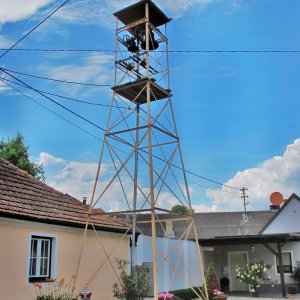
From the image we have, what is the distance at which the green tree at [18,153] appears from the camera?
2914 cm

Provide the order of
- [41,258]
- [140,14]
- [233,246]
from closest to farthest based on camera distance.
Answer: [41,258] → [140,14] → [233,246]

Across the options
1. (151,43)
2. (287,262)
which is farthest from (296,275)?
(151,43)

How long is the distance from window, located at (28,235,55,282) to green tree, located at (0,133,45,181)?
18.4m

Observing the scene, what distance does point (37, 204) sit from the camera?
1184 centimetres

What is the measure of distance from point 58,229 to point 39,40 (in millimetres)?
5525

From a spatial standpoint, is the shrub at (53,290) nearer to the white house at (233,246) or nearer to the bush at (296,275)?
the white house at (233,246)

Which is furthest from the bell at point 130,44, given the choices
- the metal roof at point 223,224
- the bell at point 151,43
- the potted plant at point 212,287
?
the metal roof at point 223,224

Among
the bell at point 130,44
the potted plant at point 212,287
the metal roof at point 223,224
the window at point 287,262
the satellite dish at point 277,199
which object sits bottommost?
the potted plant at point 212,287

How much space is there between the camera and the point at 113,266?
1398cm

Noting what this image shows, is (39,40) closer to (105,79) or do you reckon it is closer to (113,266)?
(105,79)

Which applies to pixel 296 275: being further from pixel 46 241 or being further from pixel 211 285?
pixel 46 241

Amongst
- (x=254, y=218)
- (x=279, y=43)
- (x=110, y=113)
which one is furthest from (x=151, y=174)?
(x=254, y=218)

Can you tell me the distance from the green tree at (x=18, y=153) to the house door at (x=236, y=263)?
14811mm

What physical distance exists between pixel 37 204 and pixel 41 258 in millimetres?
1472
